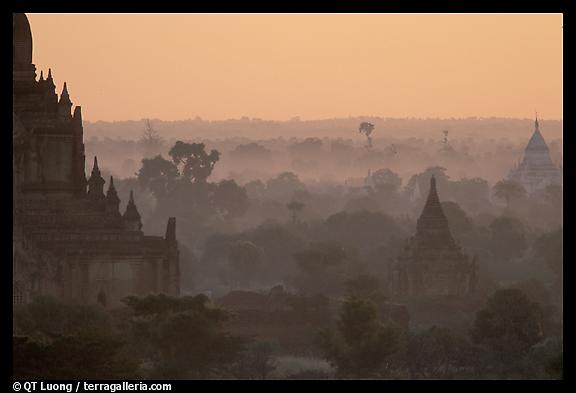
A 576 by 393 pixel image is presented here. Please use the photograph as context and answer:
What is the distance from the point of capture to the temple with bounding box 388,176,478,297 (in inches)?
3718

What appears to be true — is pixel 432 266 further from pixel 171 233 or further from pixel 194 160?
pixel 194 160

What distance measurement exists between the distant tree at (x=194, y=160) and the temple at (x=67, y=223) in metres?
109

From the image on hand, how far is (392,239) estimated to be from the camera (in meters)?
119

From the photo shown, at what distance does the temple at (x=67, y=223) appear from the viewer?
6538 centimetres

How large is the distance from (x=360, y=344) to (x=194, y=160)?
122447 millimetres

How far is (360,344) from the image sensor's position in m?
60.0

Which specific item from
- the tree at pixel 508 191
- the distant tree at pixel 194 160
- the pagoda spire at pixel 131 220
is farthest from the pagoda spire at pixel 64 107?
the tree at pixel 508 191

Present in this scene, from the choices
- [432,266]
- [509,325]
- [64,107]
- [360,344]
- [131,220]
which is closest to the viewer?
[360,344]

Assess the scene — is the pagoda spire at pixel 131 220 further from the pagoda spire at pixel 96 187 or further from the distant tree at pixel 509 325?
the distant tree at pixel 509 325

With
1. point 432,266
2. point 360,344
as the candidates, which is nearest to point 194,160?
point 432,266

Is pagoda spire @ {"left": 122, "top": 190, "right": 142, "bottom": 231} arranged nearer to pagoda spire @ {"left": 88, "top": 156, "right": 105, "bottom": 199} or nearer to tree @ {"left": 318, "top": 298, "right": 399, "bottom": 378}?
pagoda spire @ {"left": 88, "top": 156, "right": 105, "bottom": 199}

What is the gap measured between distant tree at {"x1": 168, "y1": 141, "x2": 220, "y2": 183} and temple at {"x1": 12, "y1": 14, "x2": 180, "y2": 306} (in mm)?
109258
